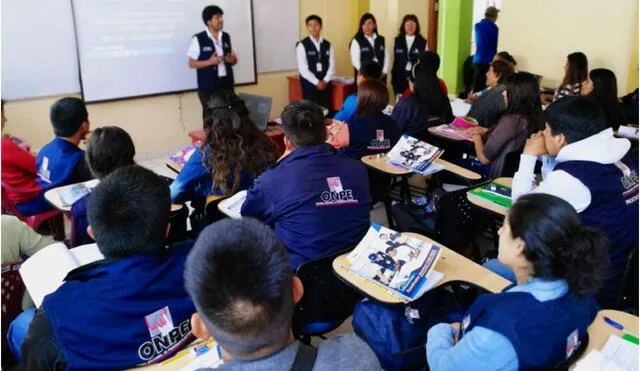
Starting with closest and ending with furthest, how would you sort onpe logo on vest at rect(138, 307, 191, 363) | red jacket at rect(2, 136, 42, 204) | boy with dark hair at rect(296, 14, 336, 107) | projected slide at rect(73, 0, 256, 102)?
onpe logo on vest at rect(138, 307, 191, 363) → red jacket at rect(2, 136, 42, 204) → projected slide at rect(73, 0, 256, 102) → boy with dark hair at rect(296, 14, 336, 107)

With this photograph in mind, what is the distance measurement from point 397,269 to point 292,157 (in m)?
0.67

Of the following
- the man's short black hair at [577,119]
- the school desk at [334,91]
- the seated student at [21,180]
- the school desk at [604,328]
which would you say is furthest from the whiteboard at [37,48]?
the school desk at [604,328]

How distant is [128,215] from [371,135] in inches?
94.5

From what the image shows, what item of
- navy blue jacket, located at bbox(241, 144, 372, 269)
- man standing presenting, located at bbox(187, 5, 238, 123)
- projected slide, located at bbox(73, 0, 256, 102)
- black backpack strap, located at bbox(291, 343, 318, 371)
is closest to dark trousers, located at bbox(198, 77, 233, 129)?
man standing presenting, located at bbox(187, 5, 238, 123)

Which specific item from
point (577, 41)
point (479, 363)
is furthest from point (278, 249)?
point (577, 41)

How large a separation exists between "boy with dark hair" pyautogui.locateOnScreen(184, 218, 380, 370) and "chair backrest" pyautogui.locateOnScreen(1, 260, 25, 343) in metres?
1.42

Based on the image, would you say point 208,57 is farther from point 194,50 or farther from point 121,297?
point 121,297

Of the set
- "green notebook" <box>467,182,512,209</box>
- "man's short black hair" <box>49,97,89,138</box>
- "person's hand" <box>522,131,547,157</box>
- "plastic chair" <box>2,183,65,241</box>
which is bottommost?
"plastic chair" <box>2,183,65,241</box>

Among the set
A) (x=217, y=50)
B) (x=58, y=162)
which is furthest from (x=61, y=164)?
(x=217, y=50)

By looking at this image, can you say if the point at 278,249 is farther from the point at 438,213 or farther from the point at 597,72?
the point at 597,72

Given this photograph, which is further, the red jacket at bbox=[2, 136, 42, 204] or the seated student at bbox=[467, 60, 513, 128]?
the seated student at bbox=[467, 60, 513, 128]

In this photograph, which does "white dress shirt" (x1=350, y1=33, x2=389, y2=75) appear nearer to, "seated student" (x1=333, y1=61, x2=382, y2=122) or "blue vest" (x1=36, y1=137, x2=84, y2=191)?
"seated student" (x1=333, y1=61, x2=382, y2=122)

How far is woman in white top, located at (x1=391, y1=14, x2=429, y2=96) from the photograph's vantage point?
6.91 m

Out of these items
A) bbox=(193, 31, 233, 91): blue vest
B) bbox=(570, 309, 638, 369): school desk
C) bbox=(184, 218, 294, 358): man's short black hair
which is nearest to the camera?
bbox=(184, 218, 294, 358): man's short black hair
